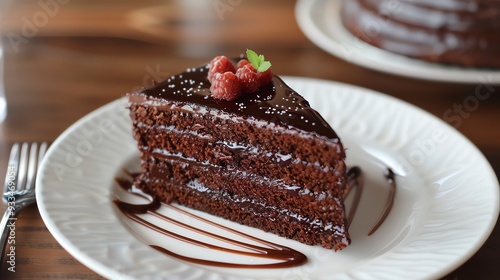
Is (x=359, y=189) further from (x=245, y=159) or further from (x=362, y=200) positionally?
(x=245, y=159)

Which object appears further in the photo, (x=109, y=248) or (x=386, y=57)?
(x=386, y=57)

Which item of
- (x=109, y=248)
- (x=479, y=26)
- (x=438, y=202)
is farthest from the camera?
(x=479, y=26)

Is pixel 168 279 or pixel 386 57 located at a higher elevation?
pixel 386 57

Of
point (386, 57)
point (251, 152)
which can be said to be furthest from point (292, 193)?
point (386, 57)

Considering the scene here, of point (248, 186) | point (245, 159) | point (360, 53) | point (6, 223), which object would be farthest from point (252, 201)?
point (360, 53)

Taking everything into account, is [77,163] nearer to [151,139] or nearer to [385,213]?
[151,139]

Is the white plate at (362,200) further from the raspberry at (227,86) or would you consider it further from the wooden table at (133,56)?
the raspberry at (227,86)

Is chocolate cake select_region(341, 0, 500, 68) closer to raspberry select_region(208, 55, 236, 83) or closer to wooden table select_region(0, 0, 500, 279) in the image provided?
wooden table select_region(0, 0, 500, 279)
